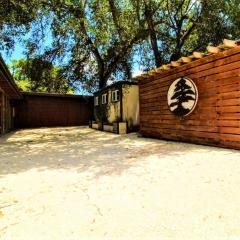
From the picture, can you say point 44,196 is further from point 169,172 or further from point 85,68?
point 85,68

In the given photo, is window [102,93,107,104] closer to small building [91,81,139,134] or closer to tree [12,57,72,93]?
small building [91,81,139,134]

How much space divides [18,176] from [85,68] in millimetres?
15323

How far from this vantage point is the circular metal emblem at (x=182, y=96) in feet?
27.6

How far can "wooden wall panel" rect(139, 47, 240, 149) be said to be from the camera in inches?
272

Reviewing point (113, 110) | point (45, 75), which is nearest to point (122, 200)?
point (113, 110)

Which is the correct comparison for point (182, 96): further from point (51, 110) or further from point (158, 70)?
point (51, 110)

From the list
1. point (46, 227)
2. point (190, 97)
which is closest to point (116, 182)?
point (46, 227)

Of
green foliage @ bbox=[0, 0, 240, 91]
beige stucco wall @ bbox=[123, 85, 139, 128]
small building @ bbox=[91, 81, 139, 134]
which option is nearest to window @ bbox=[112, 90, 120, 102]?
small building @ bbox=[91, 81, 139, 134]

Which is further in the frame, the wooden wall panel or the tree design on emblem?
the tree design on emblem

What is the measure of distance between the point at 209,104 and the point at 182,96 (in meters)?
1.25

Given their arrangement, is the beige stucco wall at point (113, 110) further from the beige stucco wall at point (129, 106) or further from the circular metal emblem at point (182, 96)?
the circular metal emblem at point (182, 96)

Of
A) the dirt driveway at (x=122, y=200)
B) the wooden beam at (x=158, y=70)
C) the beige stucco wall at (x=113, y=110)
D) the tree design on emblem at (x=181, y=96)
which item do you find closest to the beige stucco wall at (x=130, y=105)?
the beige stucco wall at (x=113, y=110)

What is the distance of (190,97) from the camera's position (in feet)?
27.9

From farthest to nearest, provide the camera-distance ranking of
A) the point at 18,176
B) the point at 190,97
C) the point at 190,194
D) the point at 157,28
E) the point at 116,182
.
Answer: the point at 157,28
the point at 190,97
the point at 18,176
the point at 116,182
the point at 190,194
